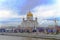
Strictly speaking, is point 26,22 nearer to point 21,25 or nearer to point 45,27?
point 21,25

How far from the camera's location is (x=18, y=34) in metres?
11.9

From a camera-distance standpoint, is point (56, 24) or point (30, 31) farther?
point (30, 31)

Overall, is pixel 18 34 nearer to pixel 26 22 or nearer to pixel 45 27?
pixel 26 22

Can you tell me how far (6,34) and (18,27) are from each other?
1.09 m

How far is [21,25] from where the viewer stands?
12305mm

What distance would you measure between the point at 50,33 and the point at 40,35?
86 centimetres

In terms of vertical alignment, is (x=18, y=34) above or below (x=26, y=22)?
below

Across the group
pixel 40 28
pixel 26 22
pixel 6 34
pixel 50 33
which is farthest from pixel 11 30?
pixel 50 33

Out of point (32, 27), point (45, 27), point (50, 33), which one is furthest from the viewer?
point (32, 27)

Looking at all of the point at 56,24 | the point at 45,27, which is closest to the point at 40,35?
the point at 45,27

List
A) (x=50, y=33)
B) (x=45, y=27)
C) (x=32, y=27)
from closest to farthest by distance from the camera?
(x=50, y=33) → (x=45, y=27) → (x=32, y=27)

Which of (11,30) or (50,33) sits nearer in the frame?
(50,33)

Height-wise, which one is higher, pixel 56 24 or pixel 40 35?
pixel 56 24

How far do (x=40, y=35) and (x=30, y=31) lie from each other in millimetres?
823
